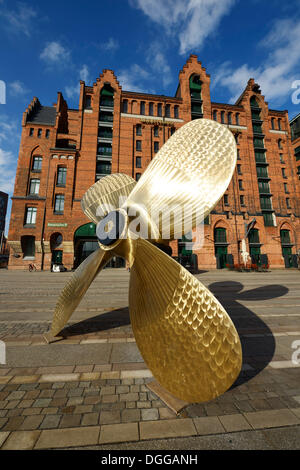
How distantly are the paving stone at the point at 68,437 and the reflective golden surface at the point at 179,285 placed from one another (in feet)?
2.63

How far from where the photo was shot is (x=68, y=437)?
6.15 ft

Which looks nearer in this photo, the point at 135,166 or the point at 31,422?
the point at 31,422

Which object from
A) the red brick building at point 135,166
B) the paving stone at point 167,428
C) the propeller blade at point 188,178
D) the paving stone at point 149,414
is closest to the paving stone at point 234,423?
the paving stone at point 167,428

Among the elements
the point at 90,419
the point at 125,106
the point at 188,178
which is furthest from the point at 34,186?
the point at 90,419

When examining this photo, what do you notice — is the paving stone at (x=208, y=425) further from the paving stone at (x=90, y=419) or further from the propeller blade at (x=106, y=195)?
the propeller blade at (x=106, y=195)

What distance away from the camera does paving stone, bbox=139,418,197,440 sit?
6.26 ft

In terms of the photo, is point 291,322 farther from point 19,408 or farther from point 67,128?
point 67,128

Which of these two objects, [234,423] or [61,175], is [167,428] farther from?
[61,175]

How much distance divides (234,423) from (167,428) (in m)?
0.70

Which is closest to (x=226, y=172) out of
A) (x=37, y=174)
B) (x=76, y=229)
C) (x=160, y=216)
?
(x=160, y=216)

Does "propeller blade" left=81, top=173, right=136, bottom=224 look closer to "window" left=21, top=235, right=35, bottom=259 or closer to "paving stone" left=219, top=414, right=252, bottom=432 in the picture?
"paving stone" left=219, top=414, right=252, bottom=432

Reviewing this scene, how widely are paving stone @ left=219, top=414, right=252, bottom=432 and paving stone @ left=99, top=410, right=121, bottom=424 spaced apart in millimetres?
1107

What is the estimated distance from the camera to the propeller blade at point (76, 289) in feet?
13.0
